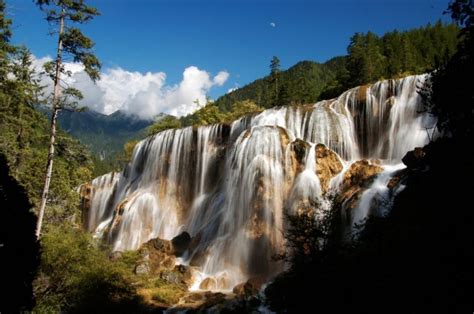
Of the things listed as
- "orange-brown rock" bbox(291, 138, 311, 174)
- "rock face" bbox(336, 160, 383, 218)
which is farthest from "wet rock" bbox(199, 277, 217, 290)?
"orange-brown rock" bbox(291, 138, 311, 174)

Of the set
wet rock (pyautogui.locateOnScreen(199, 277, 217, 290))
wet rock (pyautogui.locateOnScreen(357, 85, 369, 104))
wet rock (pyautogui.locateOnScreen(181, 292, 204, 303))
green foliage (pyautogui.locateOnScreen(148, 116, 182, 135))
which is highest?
green foliage (pyautogui.locateOnScreen(148, 116, 182, 135))

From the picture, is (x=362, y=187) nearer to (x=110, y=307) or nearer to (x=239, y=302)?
(x=239, y=302)

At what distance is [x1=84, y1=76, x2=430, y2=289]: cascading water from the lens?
26.1m

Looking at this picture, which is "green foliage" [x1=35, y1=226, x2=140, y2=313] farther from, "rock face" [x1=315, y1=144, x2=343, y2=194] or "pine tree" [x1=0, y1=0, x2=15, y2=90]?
"rock face" [x1=315, y1=144, x2=343, y2=194]

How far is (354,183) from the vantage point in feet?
84.8

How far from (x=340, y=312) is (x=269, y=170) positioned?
19.1 m

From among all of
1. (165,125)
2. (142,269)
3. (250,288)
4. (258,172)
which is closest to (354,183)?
(258,172)

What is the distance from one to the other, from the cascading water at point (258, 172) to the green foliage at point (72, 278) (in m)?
9.16

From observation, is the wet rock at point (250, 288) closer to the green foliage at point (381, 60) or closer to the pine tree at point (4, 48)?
the pine tree at point (4, 48)

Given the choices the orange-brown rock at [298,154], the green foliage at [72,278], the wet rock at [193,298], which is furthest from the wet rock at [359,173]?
the green foliage at [72,278]

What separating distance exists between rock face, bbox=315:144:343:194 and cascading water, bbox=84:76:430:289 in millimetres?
75

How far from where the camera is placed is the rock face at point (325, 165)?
27406 mm

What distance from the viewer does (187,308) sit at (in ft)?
64.8

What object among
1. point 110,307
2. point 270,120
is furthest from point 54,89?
point 270,120
